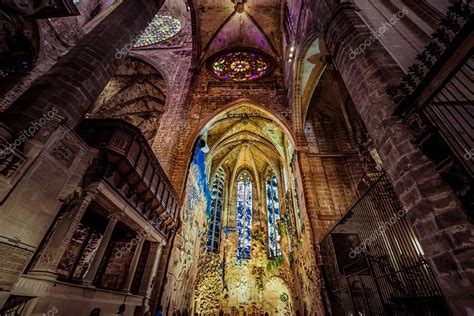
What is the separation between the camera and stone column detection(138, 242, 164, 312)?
5.80 m

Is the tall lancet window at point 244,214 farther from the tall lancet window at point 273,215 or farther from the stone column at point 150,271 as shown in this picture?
the stone column at point 150,271

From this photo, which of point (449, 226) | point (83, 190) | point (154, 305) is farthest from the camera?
point (154, 305)

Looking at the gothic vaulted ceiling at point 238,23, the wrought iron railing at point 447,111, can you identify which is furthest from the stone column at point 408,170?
the gothic vaulted ceiling at point 238,23

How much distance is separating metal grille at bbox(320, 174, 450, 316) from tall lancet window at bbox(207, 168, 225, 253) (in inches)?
386

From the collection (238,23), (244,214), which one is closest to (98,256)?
(244,214)

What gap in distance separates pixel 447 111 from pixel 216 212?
51.1 feet

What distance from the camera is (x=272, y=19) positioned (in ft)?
44.6

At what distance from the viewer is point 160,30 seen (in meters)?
14.8

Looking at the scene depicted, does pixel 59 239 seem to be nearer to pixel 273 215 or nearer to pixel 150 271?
pixel 150 271

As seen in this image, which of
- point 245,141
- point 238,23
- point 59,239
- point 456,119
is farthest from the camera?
point 245,141

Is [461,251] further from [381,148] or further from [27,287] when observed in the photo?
[27,287]

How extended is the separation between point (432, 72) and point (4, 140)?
4.91m

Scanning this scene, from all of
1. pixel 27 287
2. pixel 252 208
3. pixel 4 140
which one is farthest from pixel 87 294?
pixel 252 208

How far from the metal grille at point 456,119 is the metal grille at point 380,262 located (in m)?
1.41
